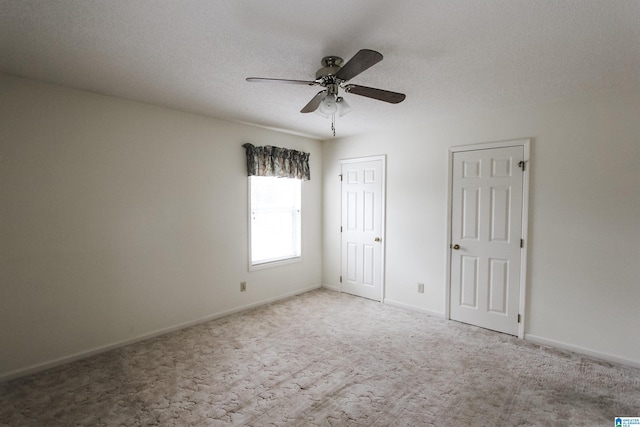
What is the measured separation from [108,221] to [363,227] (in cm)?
317

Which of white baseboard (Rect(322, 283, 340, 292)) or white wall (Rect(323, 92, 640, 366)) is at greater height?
white wall (Rect(323, 92, 640, 366))

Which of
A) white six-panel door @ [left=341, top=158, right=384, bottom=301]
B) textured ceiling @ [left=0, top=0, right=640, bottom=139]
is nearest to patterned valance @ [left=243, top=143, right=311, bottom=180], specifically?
white six-panel door @ [left=341, top=158, right=384, bottom=301]

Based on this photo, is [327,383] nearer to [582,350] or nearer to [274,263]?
[274,263]

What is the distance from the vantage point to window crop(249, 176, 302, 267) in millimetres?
4324

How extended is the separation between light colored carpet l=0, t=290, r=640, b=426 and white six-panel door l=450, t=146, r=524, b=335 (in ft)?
0.98

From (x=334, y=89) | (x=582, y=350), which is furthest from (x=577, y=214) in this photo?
(x=334, y=89)

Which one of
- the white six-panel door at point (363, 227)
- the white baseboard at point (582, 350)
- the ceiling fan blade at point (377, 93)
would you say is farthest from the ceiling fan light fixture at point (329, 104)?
the white baseboard at point (582, 350)

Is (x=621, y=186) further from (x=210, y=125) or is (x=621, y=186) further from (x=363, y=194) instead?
(x=210, y=125)

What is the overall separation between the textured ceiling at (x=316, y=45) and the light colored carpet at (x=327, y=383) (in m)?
2.45

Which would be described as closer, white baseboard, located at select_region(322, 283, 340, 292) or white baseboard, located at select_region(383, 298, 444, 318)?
white baseboard, located at select_region(383, 298, 444, 318)

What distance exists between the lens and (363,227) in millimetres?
4707

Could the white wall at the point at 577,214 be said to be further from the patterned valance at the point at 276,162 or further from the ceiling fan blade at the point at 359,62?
the ceiling fan blade at the point at 359,62

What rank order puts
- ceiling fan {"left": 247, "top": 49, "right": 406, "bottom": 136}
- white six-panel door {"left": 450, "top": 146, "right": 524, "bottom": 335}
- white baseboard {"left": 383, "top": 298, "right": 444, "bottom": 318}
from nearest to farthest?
ceiling fan {"left": 247, "top": 49, "right": 406, "bottom": 136} < white six-panel door {"left": 450, "top": 146, "right": 524, "bottom": 335} < white baseboard {"left": 383, "top": 298, "right": 444, "bottom": 318}

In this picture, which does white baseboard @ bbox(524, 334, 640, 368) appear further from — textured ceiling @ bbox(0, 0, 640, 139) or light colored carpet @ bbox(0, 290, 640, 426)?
textured ceiling @ bbox(0, 0, 640, 139)
